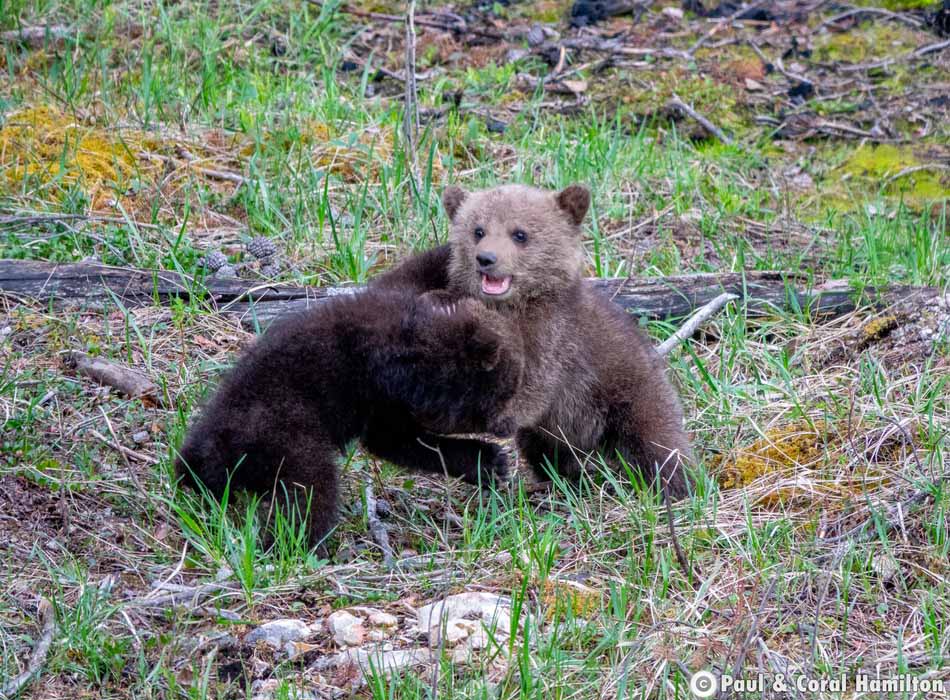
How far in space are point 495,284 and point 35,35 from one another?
196 inches

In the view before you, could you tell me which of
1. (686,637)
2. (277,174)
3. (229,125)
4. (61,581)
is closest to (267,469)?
(61,581)

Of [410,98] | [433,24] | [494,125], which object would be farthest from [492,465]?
[433,24]

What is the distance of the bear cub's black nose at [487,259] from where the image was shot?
4.92 m

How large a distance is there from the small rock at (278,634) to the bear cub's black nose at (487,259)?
6.15 ft

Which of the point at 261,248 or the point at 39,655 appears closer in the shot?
the point at 39,655

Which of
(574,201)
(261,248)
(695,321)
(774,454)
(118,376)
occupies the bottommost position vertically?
(774,454)

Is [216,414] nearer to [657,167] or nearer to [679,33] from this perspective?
[657,167]

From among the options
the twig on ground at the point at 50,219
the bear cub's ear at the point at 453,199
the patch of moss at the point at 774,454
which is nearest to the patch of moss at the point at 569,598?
the patch of moss at the point at 774,454

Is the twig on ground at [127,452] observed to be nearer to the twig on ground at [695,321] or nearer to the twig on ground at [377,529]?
the twig on ground at [377,529]

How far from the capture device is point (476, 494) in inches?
201

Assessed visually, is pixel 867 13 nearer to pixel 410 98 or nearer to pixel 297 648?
pixel 410 98

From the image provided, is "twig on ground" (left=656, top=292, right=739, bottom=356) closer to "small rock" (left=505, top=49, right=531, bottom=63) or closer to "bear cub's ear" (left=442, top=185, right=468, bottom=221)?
"bear cub's ear" (left=442, top=185, right=468, bottom=221)

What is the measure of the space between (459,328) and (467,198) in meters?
1.40

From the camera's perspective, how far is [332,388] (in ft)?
14.5
